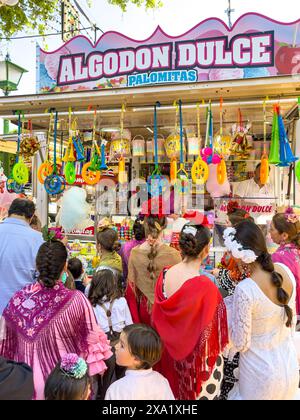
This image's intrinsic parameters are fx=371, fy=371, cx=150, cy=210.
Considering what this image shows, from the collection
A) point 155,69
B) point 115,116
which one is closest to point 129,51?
point 155,69

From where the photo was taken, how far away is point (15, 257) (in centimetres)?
280

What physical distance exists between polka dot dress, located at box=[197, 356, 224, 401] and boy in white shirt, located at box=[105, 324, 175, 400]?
27cm

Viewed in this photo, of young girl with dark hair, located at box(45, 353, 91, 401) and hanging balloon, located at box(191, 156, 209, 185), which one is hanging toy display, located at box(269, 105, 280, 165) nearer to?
hanging balloon, located at box(191, 156, 209, 185)

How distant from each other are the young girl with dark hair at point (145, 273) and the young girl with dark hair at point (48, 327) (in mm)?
1053

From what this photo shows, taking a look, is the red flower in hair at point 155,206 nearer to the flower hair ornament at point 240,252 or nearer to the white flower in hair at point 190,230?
the white flower in hair at point 190,230

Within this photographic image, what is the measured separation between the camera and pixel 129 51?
4680 mm

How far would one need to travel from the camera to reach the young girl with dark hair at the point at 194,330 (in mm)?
2154

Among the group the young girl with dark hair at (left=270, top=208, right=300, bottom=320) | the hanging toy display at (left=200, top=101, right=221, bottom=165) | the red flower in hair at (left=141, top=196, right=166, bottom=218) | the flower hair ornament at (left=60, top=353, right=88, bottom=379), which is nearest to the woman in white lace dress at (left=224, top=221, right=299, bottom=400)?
the flower hair ornament at (left=60, top=353, right=88, bottom=379)

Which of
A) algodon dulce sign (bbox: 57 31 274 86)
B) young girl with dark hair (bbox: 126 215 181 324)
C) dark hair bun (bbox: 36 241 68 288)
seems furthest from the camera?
algodon dulce sign (bbox: 57 31 274 86)

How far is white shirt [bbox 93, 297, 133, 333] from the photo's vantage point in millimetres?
2820

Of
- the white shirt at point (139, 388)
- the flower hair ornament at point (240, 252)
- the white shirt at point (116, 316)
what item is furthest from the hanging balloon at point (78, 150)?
the white shirt at point (139, 388)

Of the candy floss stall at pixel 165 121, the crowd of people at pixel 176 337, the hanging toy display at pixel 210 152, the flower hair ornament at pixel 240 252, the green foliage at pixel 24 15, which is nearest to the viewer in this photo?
the crowd of people at pixel 176 337
